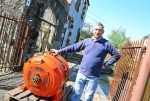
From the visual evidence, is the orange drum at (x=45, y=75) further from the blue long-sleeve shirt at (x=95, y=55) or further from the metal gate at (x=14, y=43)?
the metal gate at (x=14, y=43)

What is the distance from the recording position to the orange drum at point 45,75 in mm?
4016

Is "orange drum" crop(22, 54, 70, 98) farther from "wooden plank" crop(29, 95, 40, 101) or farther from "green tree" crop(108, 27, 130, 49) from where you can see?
"green tree" crop(108, 27, 130, 49)

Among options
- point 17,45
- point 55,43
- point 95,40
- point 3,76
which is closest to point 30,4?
point 17,45

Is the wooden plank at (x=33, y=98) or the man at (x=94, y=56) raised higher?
the man at (x=94, y=56)

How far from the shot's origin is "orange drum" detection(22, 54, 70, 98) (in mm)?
4016

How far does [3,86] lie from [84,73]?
7.48 feet

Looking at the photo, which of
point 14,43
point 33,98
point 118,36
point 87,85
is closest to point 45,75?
point 33,98

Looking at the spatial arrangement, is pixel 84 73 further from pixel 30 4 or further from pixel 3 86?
pixel 30 4

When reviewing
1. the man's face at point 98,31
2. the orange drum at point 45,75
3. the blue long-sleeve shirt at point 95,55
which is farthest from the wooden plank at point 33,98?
the man's face at point 98,31

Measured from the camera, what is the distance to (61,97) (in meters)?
4.52

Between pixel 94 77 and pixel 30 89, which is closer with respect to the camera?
pixel 30 89

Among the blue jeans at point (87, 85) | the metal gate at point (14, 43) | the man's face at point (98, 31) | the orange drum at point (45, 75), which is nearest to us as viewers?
the orange drum at point (45, 75)

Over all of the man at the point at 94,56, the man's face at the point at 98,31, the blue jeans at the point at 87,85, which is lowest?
the blue jeans at the point at 87,85

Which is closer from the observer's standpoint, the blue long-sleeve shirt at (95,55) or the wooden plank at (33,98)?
the wooden plank at (33,98)
